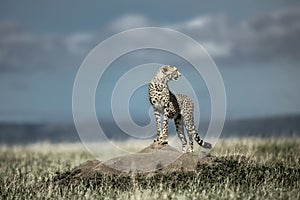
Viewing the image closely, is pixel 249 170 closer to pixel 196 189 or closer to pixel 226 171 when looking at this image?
pixel 226 171

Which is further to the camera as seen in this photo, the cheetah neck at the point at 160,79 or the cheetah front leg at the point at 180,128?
the cheetah front leg at the point at 180,128

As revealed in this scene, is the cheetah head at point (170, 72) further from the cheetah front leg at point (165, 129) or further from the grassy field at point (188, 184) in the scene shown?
the grassy field at point (188, 184)

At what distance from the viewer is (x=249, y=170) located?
14.7 metres

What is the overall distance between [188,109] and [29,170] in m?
5.35

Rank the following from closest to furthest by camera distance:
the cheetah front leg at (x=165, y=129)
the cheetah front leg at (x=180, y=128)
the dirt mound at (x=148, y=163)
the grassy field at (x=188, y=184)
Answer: the grassy field at (x=188, y=184)
the dirt mound at (x=148, y=163)
the cheetah front leg at (x=165, y=129)
the cheetah front leg at (x=180, y=128)

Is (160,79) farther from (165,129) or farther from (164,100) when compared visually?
(165,129)

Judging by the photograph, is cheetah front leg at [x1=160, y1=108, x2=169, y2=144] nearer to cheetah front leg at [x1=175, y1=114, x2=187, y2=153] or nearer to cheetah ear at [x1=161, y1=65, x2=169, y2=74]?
cheetah front leg at [x1=175, y1=114, x2=187, y2=153]

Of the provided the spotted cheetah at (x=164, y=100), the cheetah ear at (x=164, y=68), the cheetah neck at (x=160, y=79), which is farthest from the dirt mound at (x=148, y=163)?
the cheetah ear at (x=164, y=68)

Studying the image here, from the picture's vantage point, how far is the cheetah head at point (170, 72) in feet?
50.0

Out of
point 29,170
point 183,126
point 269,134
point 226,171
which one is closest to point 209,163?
point 226,171

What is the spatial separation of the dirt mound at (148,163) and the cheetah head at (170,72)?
1.68m

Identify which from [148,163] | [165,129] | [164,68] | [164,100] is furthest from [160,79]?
[148,163]

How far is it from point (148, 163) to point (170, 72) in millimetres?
2253

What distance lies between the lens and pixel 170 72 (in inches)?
600
